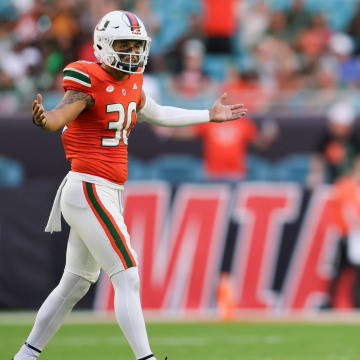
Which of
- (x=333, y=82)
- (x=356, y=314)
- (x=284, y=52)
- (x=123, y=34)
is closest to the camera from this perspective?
(x=123, y=34)

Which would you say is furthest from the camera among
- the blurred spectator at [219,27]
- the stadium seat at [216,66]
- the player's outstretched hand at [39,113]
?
the blurred spectator at [219,27]

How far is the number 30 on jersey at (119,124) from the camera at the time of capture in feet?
18.2

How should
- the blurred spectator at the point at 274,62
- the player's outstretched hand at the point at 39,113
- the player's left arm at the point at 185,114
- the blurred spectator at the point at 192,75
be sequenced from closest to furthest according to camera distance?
the player's outstretched hand at the point at 39,113
the player's left arm at the point at 185,114
the blurred spectator at the point at 192,75
the blurred spectator at the point at 274,62

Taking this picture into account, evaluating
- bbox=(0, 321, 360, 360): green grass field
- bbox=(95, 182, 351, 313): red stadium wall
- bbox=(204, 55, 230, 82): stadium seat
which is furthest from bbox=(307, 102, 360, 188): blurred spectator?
bbox=(0, 321, 360, 360): green grass field

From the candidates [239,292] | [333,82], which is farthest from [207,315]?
[333,82]

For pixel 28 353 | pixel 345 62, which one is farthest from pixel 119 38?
pixel 345 62

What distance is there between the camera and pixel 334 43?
12.8 metres

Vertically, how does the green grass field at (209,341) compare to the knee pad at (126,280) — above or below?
below

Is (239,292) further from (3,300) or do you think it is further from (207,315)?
(3,300)

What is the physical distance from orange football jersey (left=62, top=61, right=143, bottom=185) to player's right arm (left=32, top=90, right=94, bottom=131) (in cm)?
4

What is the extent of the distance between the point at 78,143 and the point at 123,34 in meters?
0.64

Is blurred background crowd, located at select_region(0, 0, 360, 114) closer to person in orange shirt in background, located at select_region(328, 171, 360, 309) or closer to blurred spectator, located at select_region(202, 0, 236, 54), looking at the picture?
blurred spectator, located at select_region(202, 0, 236, 54)

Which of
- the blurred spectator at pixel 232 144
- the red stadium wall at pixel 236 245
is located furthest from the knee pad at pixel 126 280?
the blurred spectator at pixel 232 144

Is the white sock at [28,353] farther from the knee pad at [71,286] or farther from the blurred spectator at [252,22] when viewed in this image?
the blurred spectator at [252,22]
